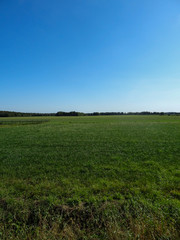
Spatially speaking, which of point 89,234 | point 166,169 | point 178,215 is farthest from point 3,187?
point 166,169

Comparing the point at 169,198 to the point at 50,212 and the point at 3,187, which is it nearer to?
the point at 50,212

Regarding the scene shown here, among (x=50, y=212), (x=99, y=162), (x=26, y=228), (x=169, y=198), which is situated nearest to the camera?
(x=26, y=228)

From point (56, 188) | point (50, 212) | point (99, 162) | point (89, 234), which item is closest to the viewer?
point (89, 234)

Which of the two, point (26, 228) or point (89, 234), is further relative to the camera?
point (26, 228)

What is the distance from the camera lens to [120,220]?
398cm

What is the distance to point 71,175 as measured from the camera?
24.0 ft

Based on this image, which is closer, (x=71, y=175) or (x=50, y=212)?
(x=50, y=212)

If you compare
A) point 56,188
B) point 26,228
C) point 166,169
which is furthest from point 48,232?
point 166,169

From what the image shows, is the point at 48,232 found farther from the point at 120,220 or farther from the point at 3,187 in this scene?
the point at 3,187

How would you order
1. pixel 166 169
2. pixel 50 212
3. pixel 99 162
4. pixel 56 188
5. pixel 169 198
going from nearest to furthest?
pixel 50 212 → pixel 169 198 → pixel 56 188 → pixel 166 169 → pixel 99 162

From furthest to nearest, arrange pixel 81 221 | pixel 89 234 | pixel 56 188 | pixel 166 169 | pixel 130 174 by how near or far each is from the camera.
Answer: pixel 166 169
pixel 130 174
pixel 56 188
pixel 81 221
pixel 89 234

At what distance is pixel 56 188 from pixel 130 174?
4.47m

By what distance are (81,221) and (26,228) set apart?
1.85m

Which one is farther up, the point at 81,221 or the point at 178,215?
the point at 178,215
